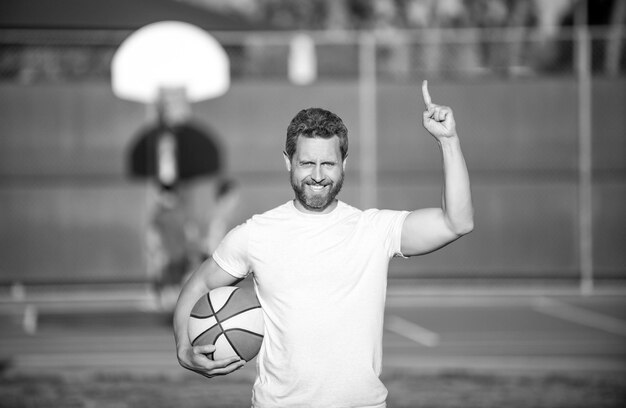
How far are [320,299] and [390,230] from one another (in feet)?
1.25

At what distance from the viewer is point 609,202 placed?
1817cm

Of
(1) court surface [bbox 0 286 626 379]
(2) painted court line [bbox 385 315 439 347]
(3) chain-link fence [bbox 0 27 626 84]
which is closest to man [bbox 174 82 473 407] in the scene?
(1) court surface [bbox 0 286 626 379]

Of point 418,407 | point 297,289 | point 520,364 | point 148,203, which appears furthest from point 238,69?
point 297,289

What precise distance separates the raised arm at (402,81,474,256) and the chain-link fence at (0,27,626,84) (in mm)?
14341

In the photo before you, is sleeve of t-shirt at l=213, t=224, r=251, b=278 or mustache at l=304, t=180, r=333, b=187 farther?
sleeve of t-shirt at l=213, t=224, r=251, b=278

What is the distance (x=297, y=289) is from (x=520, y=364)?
259 inches

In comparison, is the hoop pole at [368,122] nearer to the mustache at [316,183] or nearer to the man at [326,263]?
the man at [326,263]

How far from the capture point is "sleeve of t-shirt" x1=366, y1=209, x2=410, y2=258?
12.6 feet

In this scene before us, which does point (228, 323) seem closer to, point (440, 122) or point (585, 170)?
point (440, 122)

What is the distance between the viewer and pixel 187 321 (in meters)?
4.18

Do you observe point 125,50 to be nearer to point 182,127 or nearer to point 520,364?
point 182,127

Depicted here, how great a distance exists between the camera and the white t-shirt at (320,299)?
3713 mm

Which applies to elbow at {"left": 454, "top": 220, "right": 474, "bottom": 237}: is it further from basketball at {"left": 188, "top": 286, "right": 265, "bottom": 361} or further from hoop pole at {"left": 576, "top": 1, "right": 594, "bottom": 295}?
hoop pole at {"left": 576, "top": 1, "right": 594, "bottom": 295}

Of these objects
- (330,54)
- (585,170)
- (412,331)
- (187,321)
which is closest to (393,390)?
(412,331)
